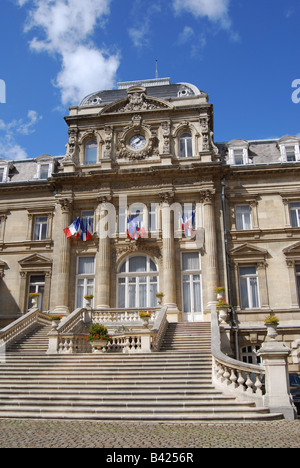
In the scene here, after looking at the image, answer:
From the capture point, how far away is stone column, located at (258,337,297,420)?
11.3 m

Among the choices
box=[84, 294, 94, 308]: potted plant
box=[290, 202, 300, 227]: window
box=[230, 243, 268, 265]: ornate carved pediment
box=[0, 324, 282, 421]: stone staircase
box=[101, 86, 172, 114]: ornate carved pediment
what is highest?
box=[101, 86, 172, 114]: ornate carved pediment

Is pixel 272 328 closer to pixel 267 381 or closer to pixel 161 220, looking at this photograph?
pixel 267 381

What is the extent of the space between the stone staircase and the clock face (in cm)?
1454

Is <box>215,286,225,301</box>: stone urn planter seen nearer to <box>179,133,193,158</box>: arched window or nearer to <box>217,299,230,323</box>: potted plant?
<box>217,299,230,323</box>: potted plant

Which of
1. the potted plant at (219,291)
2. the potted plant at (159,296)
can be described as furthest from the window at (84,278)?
the potted plant at (219,291)

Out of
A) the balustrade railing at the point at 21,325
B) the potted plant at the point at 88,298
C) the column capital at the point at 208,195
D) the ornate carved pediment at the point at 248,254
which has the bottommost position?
the balustrade railing at the point at 21,325

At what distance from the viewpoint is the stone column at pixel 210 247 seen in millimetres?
22906

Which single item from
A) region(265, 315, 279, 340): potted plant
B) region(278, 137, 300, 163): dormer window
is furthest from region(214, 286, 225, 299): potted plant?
region(278, 137, 300, 163): dormer window

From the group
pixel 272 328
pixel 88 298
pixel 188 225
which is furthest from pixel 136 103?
pixel 272 328

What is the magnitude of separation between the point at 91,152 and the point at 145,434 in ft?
68.9

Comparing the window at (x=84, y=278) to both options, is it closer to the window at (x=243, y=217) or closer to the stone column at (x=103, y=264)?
the stone column at (x=103, y=264)

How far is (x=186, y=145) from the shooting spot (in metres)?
26.6

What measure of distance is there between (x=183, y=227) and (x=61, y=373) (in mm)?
11962

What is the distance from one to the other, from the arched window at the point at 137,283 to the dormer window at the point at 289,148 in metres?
10.6
